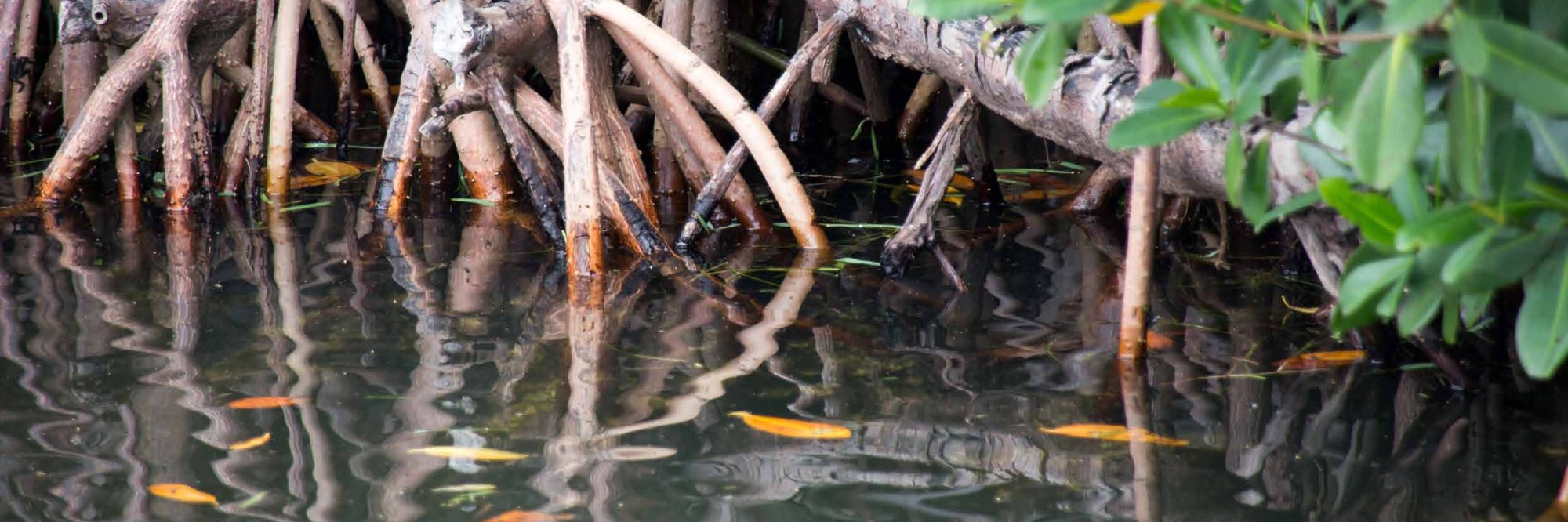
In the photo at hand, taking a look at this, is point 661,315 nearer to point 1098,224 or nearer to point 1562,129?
point 1098,224

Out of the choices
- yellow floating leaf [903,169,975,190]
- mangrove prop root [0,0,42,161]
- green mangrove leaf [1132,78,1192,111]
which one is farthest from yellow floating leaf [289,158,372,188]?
green mangrove leaf [1132,78,1192,111]

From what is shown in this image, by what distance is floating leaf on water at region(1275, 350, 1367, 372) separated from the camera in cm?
321

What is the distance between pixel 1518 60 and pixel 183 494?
2264mm

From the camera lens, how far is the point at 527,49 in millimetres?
4809

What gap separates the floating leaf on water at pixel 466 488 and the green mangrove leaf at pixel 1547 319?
1.72 meters

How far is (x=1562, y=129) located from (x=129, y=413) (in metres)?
2.71

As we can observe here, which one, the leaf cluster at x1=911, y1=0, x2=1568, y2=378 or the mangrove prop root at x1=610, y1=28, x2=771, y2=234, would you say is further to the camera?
the mangrove prop root at x1=610, y1=28, x2=771, y2=234

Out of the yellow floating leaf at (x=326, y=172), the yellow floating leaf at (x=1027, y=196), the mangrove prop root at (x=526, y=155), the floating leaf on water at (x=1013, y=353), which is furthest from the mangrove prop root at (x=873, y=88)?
the floating leaf on water at (x=1013, y=353)

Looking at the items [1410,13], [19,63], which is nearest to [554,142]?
[19,63]

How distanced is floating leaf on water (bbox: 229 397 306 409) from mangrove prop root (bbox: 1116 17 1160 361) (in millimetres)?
1868

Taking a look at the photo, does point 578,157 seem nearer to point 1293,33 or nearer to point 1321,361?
point 1321,361

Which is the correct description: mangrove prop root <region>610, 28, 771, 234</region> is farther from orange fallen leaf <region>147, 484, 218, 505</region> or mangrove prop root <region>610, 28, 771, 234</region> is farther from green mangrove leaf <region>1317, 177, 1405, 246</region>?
green mangrove leaf <region>1317, 177, 1405, 246</region>

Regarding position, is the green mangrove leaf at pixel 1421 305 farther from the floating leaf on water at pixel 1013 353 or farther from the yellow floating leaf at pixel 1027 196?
the yellow floating leaf at pixel 1027 196

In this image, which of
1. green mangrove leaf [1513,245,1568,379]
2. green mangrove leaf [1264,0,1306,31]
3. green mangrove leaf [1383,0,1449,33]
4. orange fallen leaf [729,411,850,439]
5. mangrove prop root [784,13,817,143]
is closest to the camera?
green mangrove leaf [1383,0,1449,33]
